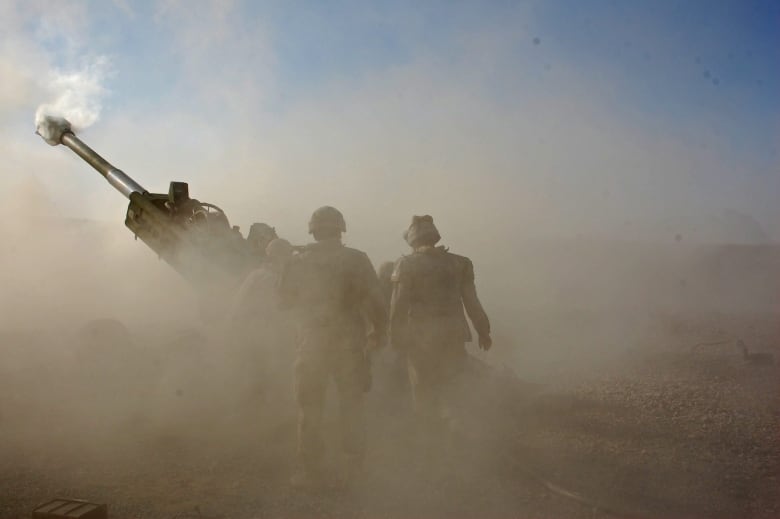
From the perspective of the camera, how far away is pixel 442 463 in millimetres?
6102

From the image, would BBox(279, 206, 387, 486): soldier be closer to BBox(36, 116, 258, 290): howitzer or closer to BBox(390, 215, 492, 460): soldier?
BBox(390, 215, 492, 460): soldier

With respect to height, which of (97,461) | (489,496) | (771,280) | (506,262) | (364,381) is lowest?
(489,496)

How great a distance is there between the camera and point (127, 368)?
10.2 meters

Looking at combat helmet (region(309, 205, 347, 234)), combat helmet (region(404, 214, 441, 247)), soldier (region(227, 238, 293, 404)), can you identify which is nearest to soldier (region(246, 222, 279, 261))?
soldier (region(227, 238, 293, 404))

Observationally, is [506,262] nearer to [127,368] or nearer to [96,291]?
[96,291]

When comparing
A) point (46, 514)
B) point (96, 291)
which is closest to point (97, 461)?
point (46, 514)

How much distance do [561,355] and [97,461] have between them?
323 inches

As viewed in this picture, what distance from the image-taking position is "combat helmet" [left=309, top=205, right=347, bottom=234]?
5.96m

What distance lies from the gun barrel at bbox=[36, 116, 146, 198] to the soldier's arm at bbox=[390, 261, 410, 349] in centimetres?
474

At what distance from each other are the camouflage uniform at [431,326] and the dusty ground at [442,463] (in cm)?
40

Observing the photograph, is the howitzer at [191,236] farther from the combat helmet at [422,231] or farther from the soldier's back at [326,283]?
the soldier's back at [326,283]

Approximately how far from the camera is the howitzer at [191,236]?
30.0ft

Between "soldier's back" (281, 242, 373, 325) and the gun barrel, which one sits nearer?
"soldier's back" (281, 242, 373, 325)

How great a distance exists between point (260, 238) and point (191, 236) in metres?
0.97
